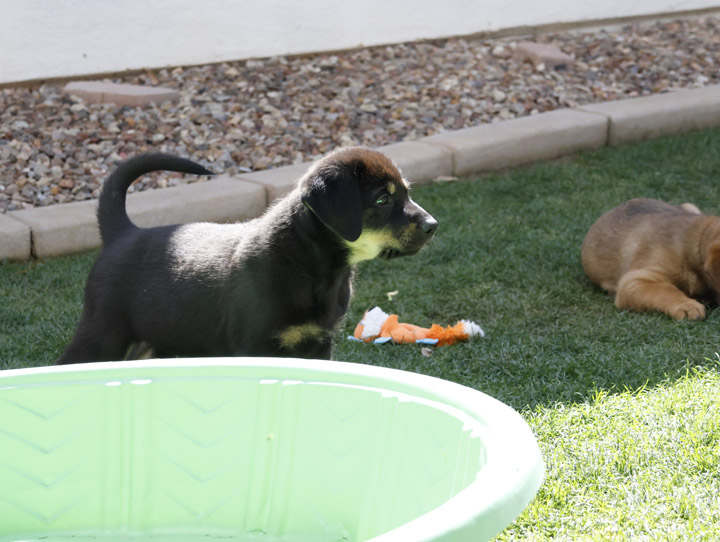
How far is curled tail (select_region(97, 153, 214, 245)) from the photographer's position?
12.3 ft

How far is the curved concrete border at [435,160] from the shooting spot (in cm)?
552

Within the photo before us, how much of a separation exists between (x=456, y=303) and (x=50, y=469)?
9.01ft

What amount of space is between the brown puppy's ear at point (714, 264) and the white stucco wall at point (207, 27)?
5135 mm

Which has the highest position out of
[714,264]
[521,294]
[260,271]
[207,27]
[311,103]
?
[260,271]

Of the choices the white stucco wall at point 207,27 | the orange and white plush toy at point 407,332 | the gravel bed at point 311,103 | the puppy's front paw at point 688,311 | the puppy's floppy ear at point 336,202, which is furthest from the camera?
the white stucco wall at point 207,27

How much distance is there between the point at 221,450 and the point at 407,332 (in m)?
1.99

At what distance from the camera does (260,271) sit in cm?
329

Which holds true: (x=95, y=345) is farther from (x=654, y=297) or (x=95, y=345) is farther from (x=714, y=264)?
(x=714, y=264)

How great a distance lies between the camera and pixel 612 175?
6855mm

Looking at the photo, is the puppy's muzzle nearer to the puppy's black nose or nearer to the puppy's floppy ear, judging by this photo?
the puppy's black nose

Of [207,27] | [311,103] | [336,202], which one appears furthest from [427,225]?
[207,27]

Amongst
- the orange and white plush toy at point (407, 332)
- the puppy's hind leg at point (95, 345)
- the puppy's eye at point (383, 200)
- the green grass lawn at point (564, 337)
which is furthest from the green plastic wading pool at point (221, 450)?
the orange and white plush toy at point (407, 332)

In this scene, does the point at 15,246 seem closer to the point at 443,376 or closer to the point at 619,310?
the point at 443,376

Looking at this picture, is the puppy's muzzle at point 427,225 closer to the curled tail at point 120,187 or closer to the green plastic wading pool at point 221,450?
the curled tail at point 120,187
